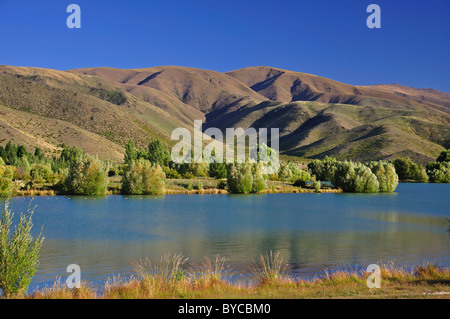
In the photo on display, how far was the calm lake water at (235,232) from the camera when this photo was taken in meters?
Result: 20.7

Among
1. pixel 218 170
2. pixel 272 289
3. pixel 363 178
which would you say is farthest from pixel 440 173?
pixel 272 289

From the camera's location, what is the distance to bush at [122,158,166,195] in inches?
2281

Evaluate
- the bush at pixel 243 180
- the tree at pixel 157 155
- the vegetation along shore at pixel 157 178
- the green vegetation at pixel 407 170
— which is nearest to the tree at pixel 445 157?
the green vegetation at pixel 407 170

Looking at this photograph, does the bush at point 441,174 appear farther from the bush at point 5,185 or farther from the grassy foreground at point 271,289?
the grassy foreground at point 271,289

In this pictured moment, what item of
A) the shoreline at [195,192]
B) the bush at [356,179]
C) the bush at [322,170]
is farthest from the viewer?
the bush at [322,170]

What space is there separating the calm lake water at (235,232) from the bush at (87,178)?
3.07 m

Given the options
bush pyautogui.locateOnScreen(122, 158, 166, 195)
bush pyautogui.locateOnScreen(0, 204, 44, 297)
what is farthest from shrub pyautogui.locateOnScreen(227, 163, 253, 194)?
bush pyautogui.locateOnScreen(0, 204, 44, 297)

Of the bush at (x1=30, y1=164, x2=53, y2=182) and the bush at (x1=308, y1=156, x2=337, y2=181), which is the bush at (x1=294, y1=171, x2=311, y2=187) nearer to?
the bush at (x1=308, y1=156, x2=337, y2=181)

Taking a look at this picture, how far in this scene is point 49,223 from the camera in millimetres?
33281

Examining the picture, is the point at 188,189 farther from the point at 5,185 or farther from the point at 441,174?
the point at 441,174

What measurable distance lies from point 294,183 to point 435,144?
107 m

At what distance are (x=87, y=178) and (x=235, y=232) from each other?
103ft
